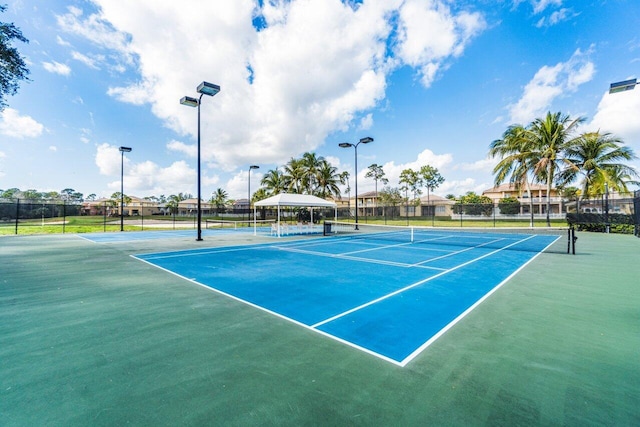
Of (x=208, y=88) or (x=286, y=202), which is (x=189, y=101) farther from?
(x=286, y=202)

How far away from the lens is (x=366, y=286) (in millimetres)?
6504

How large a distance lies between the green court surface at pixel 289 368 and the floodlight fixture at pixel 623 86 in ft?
33.2

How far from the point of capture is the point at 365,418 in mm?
2293

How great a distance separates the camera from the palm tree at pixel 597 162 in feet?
76.4

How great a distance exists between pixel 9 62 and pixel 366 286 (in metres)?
18.8

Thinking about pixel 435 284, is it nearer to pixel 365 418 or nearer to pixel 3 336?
pixel 365 418

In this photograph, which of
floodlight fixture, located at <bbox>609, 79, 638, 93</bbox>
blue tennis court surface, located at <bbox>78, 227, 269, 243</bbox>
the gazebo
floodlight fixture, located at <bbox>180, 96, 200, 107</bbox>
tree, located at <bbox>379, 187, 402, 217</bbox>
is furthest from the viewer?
tree, located at <bbox>379, 187, 402, 217</bbox>

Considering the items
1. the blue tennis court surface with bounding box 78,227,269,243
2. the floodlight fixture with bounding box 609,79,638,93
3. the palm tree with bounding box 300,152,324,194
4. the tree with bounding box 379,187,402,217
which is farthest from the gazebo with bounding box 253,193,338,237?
the tree with bounding box 379,187,402,217

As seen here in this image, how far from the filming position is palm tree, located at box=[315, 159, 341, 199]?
41.1 m

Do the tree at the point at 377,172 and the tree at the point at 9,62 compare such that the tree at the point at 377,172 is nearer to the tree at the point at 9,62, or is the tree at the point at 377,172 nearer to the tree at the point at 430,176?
the tree at the point at 430,176

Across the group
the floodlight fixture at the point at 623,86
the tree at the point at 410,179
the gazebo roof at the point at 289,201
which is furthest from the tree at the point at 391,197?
the floodlight fixture at the point at 623,86

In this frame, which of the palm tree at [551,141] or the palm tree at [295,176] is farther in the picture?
the palm tree at [295,176]

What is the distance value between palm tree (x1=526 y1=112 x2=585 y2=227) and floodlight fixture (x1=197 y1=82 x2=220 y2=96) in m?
27.3

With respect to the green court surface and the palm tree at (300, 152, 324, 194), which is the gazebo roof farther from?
the palm tree at (300, 152, 324, 194)
